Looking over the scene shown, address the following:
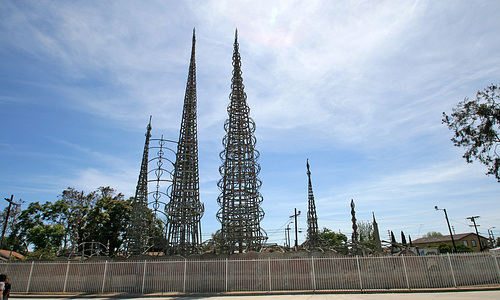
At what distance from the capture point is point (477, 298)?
539 inches

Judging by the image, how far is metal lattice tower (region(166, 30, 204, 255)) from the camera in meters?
28.0

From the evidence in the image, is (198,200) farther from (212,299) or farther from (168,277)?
(212,299)

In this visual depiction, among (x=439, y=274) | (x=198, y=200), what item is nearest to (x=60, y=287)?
(x=198, y=200)

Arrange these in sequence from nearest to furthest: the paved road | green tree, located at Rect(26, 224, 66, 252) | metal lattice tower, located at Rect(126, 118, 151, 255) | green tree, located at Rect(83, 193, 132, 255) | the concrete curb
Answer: the paved road, the concrete curb, metal lattice tower, located at Rect(126, 118, 151, 255), green tree, located at Rect(26, 224, 66, 252), green tree, located at Rect(83, 193, 132, 255)

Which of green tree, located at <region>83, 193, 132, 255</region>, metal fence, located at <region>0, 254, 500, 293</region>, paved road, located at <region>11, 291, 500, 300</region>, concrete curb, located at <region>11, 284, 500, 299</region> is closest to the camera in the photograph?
paved road, located at <region>11, 291, 500, 300</region>

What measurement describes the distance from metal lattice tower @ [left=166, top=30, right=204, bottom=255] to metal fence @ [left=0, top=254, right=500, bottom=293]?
27.5 ft

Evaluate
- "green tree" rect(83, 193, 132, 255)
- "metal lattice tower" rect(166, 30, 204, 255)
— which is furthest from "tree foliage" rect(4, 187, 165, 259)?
"metal lattice tower" rect(166, 30, 204, 255)

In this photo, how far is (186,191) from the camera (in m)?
29.0

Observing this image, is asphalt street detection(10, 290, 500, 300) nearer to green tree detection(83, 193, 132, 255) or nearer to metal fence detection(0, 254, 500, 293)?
metal fence detection(0, 254, 500, 293)

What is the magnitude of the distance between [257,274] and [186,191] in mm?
13179

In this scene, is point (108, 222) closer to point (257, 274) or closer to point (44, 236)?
point (44, 236)

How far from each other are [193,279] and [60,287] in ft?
30.3

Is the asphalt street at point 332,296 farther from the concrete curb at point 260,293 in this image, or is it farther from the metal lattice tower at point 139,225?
the metal lattice tower at point 139,225

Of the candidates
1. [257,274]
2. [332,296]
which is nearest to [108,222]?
[257,274]
